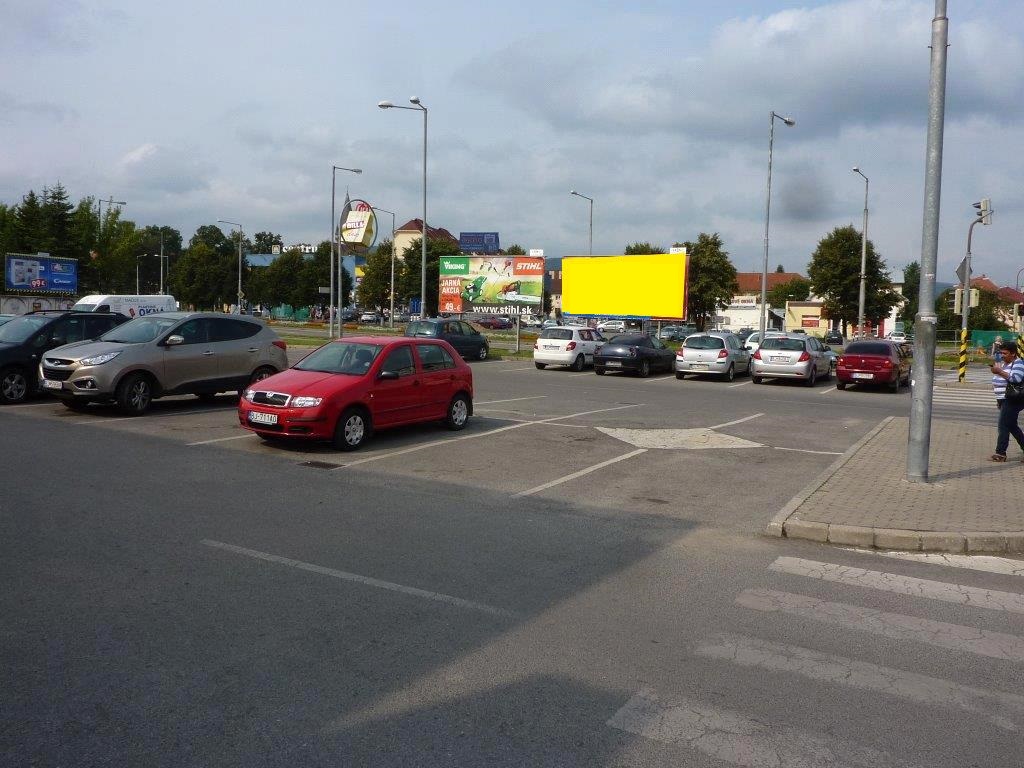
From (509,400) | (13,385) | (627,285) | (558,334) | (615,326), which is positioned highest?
(627,285)

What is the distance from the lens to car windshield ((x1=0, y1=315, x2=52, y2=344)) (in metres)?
16.2

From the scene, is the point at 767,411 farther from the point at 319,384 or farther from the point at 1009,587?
the point at 1009,587

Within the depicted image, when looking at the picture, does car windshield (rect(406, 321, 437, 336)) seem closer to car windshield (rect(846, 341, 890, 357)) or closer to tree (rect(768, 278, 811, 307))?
car windshield (rect(846, 341, 890, 357))

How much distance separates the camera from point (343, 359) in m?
12.4

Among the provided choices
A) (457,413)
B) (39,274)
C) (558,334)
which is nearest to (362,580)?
(457,413)

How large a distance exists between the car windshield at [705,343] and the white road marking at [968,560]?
21.1 m

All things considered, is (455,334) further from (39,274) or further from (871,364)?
(39,274)

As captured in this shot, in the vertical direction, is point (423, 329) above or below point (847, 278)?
below

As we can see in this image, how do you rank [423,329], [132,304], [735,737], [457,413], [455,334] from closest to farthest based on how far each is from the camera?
[735,737]
[457,413]
[423,329]
[455,334]
[132,304]

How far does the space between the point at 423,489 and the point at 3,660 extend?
5.22 meters

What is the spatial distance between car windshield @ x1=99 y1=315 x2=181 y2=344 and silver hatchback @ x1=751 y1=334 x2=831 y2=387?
17.9 m

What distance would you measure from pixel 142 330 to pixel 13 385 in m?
2.92

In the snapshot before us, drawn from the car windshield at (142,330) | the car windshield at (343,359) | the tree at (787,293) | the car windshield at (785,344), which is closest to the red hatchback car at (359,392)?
the car windshield at (343,359)

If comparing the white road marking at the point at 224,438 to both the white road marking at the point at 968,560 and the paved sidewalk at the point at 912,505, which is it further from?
the white road marking at the point at 968,560
